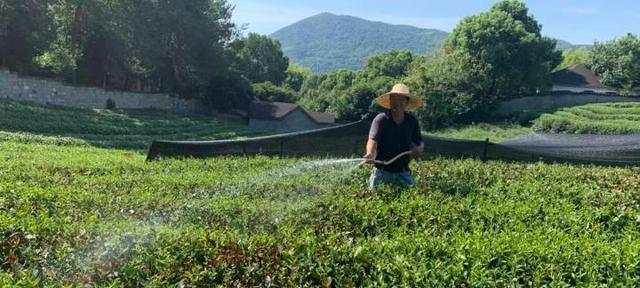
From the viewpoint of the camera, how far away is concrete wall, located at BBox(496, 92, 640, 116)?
61625mm

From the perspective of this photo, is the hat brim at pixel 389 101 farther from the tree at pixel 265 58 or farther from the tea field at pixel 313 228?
the tree at pixel 265 58

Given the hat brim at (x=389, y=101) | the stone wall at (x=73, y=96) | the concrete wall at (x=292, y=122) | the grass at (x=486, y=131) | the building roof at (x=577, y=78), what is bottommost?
the concrete wall at (x=292, y=122)

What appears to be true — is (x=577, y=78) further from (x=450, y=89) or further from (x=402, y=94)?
(x=402, y=94)

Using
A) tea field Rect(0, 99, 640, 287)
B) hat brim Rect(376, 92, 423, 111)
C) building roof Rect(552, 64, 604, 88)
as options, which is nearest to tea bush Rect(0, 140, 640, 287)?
tea field Rect(0, 99, 640, 287)

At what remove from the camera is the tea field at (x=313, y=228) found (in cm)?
497

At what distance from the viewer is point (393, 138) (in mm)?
8320

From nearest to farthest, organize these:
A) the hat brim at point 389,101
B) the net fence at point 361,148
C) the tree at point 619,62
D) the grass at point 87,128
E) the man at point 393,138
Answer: the man at point 393,138
the hat brim at point 389,101
the net fence at point 361,148
the grass at point 87,128
the tree at point 619,62

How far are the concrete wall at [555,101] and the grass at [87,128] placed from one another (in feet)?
108

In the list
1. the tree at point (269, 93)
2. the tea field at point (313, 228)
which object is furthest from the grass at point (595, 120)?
the tree at point (269, 93)

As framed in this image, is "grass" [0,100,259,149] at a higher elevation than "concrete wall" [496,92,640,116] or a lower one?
lower

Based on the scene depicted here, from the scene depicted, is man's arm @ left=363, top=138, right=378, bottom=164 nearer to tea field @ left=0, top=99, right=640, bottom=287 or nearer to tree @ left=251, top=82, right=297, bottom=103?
tea field @ left=0, top=99, right=640, bottom=287

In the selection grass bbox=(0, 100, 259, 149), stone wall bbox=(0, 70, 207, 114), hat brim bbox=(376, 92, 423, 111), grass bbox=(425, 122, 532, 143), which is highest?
hat brim bbox=(376, 92, 423, 111)

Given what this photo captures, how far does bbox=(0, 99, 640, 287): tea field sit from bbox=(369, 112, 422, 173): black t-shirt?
0.54m

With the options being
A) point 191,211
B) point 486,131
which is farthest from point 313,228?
point 486,131
